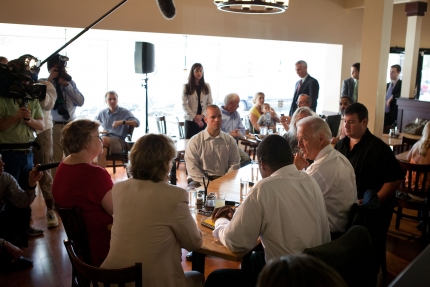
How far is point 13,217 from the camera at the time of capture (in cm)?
370

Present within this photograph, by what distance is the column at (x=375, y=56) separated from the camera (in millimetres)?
5672

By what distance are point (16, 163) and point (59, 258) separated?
3.40 ft

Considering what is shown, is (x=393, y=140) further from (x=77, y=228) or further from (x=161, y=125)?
(x=77, y=228)

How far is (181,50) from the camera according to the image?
29.1ft

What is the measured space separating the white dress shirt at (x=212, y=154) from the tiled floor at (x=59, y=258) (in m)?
0.86

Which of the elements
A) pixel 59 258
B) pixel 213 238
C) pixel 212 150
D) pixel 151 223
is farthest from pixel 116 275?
pixel 212 150

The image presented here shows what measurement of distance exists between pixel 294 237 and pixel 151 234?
70 cm

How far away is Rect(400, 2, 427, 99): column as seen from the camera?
847 cm

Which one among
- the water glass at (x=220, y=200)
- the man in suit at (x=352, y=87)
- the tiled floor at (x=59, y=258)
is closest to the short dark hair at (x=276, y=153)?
the water glass at (x=220, y=200)

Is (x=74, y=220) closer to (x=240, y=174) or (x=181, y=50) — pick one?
(x=240, y=174)

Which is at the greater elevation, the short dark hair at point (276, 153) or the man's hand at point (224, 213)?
the short dark hair at point (276, 153)

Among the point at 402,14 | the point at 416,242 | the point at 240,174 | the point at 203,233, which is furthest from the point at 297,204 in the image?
the point at 402,14

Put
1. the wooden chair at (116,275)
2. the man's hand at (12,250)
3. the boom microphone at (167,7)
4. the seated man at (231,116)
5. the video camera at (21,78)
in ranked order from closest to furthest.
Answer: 1. the wooden chair at (116,275)
2. the boom microphone at (167,7)
3. the man's hand at (12,250)
4. the video camera at (21,78)
5. the seated man at (231,116)

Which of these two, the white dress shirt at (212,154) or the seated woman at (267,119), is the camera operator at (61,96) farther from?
the seated woman at (267,119)
